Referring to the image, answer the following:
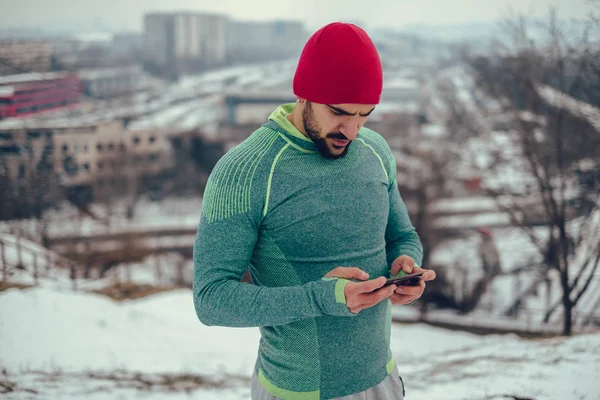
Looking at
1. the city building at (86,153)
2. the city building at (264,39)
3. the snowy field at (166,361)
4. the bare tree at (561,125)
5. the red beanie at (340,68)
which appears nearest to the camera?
the red beanie at (340,68)

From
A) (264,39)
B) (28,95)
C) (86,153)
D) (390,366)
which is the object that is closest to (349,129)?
(390,366)

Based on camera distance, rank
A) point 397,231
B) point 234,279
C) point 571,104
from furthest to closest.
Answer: point 571,104 → point 397,231 → point 234,279

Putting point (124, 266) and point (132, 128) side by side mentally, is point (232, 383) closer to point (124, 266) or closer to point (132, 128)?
point (124, 266)

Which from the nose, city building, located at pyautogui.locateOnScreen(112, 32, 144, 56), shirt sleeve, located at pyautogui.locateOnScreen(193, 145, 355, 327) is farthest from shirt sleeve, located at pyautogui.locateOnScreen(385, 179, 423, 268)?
city building, located at pyautogui.locateOnScreen(112, 32, 144, 56)

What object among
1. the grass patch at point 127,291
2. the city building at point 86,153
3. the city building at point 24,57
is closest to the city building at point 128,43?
the city building at point 86,153

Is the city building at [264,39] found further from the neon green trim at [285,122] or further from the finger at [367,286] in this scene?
the finger at [367,286]

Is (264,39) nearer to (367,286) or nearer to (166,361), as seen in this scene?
(166,361)
